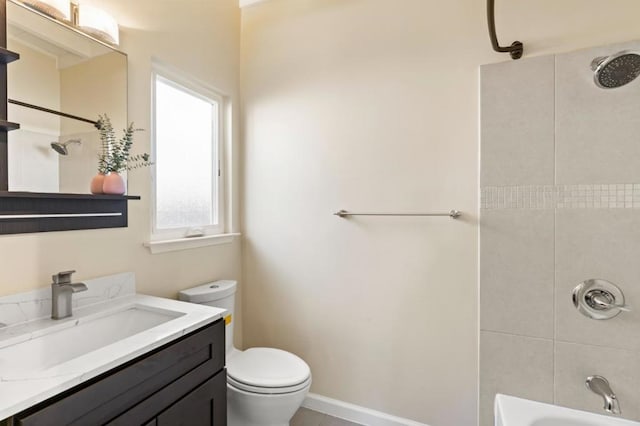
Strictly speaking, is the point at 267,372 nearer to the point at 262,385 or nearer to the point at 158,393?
the point at 262,385

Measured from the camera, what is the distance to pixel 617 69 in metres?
1.07

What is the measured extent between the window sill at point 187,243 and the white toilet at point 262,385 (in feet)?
0.79

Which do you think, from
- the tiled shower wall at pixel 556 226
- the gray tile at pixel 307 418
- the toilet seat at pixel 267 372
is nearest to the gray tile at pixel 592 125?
the tiled shower wall at pixel 556 226

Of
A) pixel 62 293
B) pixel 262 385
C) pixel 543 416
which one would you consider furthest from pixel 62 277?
pixel 543 416

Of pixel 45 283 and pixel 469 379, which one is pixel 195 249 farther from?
pixel 469 379

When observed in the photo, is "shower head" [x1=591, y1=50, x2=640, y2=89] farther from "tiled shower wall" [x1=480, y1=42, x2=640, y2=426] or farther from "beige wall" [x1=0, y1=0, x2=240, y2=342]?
"beige wall" [x1=0, y1=0, x2=240, y2=342]

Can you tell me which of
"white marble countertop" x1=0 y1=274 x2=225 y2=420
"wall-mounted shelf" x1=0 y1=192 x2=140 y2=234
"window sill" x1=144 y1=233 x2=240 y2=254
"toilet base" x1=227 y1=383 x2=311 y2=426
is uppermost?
"wall-mounted shelf" x1=0 y1=192 x2=140 y2=234

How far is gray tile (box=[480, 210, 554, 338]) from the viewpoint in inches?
52.2

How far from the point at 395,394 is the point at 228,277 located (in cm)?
122

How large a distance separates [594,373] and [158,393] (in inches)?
63.2

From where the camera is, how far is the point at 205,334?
3.91 ft

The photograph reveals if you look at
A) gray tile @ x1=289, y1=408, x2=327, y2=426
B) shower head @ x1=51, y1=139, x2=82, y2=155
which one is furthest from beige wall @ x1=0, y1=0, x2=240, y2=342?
gray tile @ x1=289, y1=408, x2=327, y2=426

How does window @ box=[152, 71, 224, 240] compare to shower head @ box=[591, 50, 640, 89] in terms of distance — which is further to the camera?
window @ box=[152, 71, 224, 240]

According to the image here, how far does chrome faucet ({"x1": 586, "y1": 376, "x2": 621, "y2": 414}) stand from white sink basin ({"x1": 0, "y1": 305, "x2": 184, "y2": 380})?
1.62 meters
